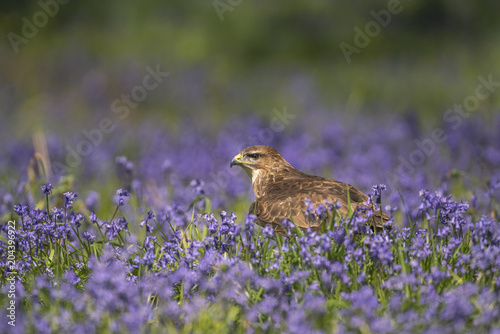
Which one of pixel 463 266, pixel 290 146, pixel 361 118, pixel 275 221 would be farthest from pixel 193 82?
pixel 463 266

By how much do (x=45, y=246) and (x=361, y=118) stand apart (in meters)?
7.27

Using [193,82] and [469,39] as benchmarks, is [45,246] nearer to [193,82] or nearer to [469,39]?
[193,82]
